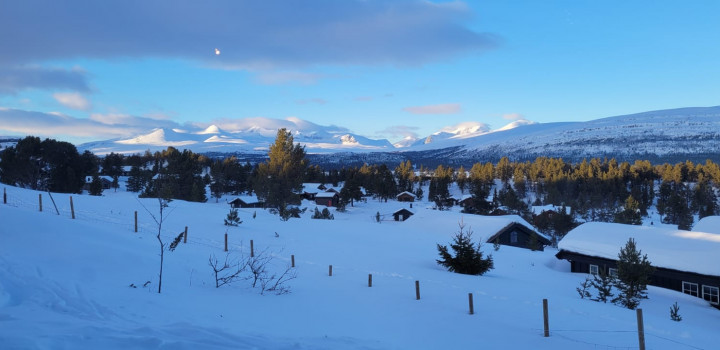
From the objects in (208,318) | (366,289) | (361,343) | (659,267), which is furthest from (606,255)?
(208,318)

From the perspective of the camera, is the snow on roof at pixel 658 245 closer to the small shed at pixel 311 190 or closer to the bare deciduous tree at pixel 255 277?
the bare deciduous tree at pixel 255 277

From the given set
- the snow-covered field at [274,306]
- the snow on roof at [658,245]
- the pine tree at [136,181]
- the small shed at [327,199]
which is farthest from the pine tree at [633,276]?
the pine tree at [136,181]

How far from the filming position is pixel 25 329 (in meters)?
6.01

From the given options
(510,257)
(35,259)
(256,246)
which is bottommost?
(510,257)

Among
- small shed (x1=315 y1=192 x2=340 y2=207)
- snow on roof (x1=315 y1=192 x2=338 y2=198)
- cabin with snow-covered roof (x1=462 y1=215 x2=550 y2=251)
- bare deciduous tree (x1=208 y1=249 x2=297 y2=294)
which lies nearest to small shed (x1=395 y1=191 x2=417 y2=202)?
small shed (x1=315 y1=192 x2=340 y2=207)

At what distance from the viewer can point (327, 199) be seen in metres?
84.3

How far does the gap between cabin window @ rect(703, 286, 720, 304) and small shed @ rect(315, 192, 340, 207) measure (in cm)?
6631

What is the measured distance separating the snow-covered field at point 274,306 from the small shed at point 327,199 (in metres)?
63.0

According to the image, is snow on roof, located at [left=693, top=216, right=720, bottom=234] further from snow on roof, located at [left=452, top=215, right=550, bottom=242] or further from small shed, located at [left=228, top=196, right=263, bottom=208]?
small shed, located at [left=228, top=196, right=263, bottom=208]

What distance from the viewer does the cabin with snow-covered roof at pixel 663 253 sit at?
2039 centimetres

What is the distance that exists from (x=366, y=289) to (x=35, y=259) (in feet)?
30.5

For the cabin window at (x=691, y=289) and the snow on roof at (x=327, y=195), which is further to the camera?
the snow on roof at (x=327, y=195)

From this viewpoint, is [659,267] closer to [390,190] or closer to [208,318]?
[208,318]

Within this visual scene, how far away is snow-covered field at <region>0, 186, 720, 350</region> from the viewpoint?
699 centimetres
